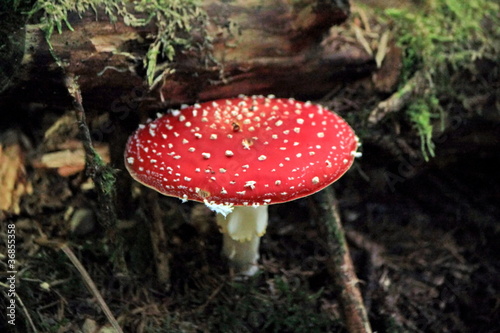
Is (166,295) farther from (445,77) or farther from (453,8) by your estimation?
(453,8)

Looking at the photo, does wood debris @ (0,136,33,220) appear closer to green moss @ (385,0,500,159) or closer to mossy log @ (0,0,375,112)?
mossy log @ (0,0,375,112)

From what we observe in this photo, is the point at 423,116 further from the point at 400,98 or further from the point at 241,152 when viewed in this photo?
the point at 241,152

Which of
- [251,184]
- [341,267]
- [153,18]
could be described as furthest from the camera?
[341,267]

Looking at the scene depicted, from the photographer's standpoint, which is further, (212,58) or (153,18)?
(212,58)

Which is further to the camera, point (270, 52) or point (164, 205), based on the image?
point (164, 205)

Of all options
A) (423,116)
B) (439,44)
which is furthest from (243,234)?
(439,44)

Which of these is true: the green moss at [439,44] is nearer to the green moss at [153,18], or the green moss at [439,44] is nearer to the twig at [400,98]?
the twig at [400,98]

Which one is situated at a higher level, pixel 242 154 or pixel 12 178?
pixel 242 154

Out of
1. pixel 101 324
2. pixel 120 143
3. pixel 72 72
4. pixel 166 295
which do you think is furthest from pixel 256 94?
pixel 101 324
